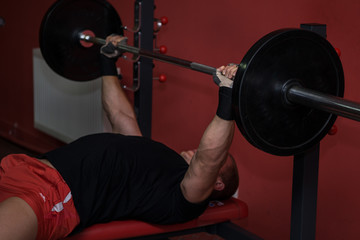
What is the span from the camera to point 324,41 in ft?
4.33

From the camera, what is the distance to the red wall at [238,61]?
2002 millimetres

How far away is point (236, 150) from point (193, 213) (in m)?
0.81

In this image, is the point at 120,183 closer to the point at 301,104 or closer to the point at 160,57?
the point at 160,57

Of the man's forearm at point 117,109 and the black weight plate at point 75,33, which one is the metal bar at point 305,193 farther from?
the black weight plate at point 75,33

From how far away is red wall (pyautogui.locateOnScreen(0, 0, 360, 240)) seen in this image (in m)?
2.00

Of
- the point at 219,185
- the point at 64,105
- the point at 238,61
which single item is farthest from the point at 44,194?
the point at 64,105

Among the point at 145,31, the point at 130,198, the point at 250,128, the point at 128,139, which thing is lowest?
the point at 130,198

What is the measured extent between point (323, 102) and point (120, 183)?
0.80 metres

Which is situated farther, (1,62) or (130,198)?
(1,62)

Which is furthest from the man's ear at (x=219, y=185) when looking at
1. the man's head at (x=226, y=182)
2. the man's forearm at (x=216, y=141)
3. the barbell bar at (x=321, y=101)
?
the barbell bar at (x=321, y=101)

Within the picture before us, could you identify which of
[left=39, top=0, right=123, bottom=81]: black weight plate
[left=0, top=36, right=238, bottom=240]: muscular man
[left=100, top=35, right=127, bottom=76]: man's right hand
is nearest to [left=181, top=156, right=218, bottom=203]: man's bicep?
[left=0, top=36, right=238, bottom=240]: muscular man

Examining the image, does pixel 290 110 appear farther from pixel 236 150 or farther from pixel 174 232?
pixel 236 150

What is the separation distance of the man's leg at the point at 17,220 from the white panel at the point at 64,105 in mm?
1596

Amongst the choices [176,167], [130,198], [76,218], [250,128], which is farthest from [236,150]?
[250,128]
